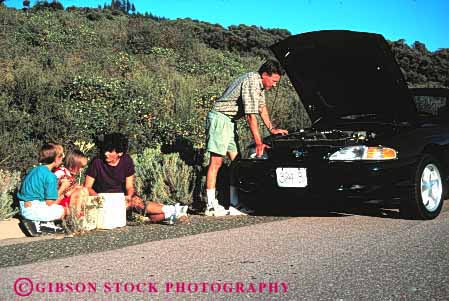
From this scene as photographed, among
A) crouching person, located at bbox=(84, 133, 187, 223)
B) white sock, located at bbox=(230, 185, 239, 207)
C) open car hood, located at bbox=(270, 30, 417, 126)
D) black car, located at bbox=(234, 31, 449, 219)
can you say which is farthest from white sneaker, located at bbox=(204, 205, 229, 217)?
open car hood, located at bbox=(270, 30, 417, 126)

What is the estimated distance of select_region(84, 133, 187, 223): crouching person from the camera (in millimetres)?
7121

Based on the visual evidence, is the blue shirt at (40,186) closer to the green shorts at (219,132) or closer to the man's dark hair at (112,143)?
the man's dark hair at (112,143)

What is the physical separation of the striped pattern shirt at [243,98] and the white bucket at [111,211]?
188 cm

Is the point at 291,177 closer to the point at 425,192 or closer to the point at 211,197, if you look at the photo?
the point at 211,197

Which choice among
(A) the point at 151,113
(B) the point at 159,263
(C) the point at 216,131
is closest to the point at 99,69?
(A) the point at 151,113

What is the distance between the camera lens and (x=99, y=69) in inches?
740

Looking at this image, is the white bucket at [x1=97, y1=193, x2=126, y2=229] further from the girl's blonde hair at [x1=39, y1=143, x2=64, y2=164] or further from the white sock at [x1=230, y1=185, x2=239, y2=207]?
the white sock at [x1=230, y1=185, x2=239, y2=207]

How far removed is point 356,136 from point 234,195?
5.60 ft

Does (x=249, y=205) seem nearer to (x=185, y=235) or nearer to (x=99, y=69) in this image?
(x=185, y=235)

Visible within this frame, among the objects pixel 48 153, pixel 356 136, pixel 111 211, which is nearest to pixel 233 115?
pixel 356 136

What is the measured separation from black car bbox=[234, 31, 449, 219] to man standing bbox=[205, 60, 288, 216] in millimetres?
311

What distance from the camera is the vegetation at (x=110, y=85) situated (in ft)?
38.3

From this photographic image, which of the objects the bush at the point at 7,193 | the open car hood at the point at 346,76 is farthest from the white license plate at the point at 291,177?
the bush at the point at 7,193

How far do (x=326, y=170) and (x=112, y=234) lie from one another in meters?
2.46
